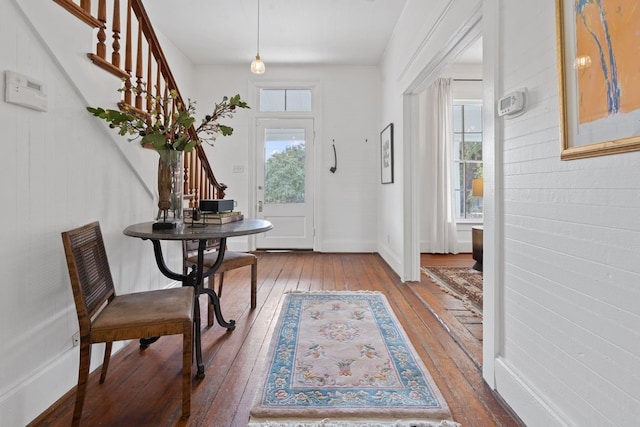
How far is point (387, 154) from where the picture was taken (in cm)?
439

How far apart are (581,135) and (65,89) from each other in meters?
2.17

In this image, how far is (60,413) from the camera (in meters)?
1.43

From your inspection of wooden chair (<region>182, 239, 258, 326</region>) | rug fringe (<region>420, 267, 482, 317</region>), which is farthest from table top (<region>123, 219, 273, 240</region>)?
rug fringe (<region>420, 267, 482, 317</region>)

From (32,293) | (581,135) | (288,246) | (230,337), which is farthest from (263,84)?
(581,135)

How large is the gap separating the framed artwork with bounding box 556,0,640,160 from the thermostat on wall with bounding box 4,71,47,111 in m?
2.04

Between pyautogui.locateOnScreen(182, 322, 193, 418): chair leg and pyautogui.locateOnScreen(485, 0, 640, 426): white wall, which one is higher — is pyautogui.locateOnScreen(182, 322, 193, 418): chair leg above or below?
below

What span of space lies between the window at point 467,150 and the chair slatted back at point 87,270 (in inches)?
192

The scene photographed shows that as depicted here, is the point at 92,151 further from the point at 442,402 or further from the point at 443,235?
the point at 443,235

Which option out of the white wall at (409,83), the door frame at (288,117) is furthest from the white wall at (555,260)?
the door frame at (288,117)

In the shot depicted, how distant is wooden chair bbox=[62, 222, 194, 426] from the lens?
1.28m

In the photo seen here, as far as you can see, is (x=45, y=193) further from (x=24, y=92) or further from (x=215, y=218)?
(x=215, y=218)

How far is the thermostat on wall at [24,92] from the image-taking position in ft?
4.17

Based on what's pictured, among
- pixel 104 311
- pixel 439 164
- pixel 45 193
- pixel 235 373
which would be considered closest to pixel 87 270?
pixel 104 311

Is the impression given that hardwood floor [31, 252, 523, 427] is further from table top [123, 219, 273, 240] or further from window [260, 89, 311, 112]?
window [260, 89, 311, 112]
